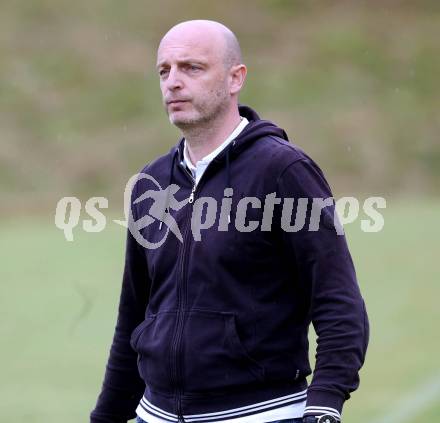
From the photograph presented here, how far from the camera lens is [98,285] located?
1317 centimetres

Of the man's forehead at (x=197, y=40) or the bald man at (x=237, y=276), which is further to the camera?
the man's forehead at (x=197, y=40)

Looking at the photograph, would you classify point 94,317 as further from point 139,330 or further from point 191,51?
point 191,51

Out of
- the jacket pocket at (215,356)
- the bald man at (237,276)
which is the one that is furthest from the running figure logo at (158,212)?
the jacket pocket at (215,356)

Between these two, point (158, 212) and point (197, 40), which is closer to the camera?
point (197, 40)

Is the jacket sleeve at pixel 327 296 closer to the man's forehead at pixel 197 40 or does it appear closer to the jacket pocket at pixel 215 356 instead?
the jacket pocket at pixel 215 356

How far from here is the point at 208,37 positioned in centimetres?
373

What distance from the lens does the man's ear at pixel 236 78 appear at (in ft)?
12.3

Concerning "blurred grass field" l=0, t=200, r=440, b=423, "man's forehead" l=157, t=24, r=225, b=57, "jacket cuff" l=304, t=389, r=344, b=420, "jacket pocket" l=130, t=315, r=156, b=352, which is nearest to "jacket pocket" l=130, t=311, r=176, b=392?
"jacket pocket" l=130, t=315, r=156, b=352

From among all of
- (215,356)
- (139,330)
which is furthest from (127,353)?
(215,356)

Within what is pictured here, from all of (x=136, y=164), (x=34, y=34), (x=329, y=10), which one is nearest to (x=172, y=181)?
(x=136, y=164)

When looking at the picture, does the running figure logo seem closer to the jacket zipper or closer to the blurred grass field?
the jacket zipper

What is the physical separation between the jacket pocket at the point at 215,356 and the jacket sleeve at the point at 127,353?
0.51m

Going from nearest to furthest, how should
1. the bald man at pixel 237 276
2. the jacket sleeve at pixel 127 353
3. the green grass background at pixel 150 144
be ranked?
the bald man at pixel 237 276 → the jacket sleeve at pixel 127 353 → the green grass background at pixel 150 144

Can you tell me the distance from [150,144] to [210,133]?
2556 centimetres
